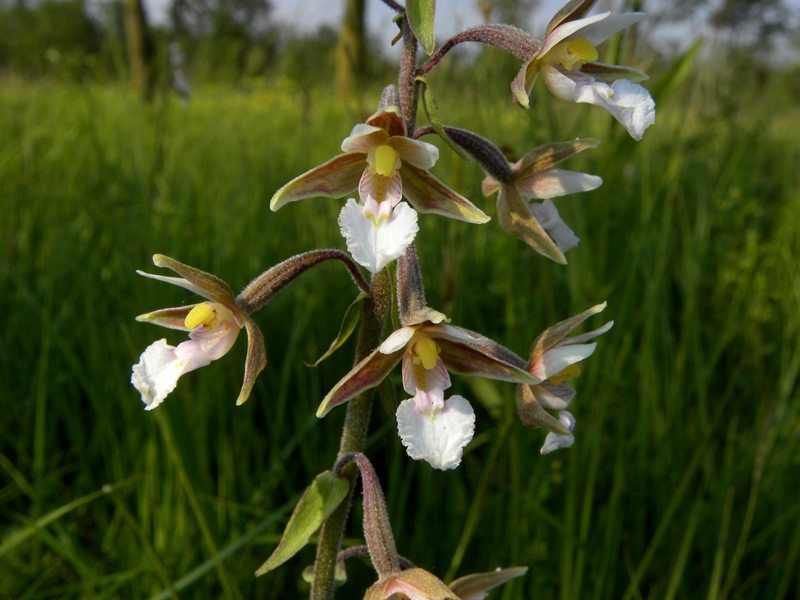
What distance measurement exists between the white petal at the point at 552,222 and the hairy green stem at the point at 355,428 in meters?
0.39

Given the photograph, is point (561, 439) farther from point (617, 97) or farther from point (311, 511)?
point (617, 97)

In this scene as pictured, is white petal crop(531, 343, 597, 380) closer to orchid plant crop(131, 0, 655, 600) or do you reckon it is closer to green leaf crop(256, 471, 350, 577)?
orchid plant crop(131, 0, 655, 600)

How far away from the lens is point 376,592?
1.13 m

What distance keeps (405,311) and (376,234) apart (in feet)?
0.46

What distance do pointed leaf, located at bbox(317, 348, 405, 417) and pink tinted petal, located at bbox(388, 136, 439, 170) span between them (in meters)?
0.32

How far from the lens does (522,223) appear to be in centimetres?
140

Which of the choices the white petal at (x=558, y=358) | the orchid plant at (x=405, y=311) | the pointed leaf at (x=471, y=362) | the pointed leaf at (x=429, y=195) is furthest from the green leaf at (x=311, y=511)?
the pointed leaf at (x=429, y=195)

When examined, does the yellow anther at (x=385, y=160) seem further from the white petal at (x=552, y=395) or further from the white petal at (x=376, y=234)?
the white petal at (x=552, y=395)

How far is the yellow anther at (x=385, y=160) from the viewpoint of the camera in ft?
3.95

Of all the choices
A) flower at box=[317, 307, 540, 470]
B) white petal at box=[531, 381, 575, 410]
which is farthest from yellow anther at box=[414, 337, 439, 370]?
white petal at box=[531, 381, 575, 410]

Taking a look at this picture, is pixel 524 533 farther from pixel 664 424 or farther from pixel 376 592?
pixel 376 592

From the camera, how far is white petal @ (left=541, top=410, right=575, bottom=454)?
1.24 meters

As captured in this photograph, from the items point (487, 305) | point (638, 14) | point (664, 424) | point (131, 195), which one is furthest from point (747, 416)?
point (131, 195)

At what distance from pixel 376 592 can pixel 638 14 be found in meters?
1.09
